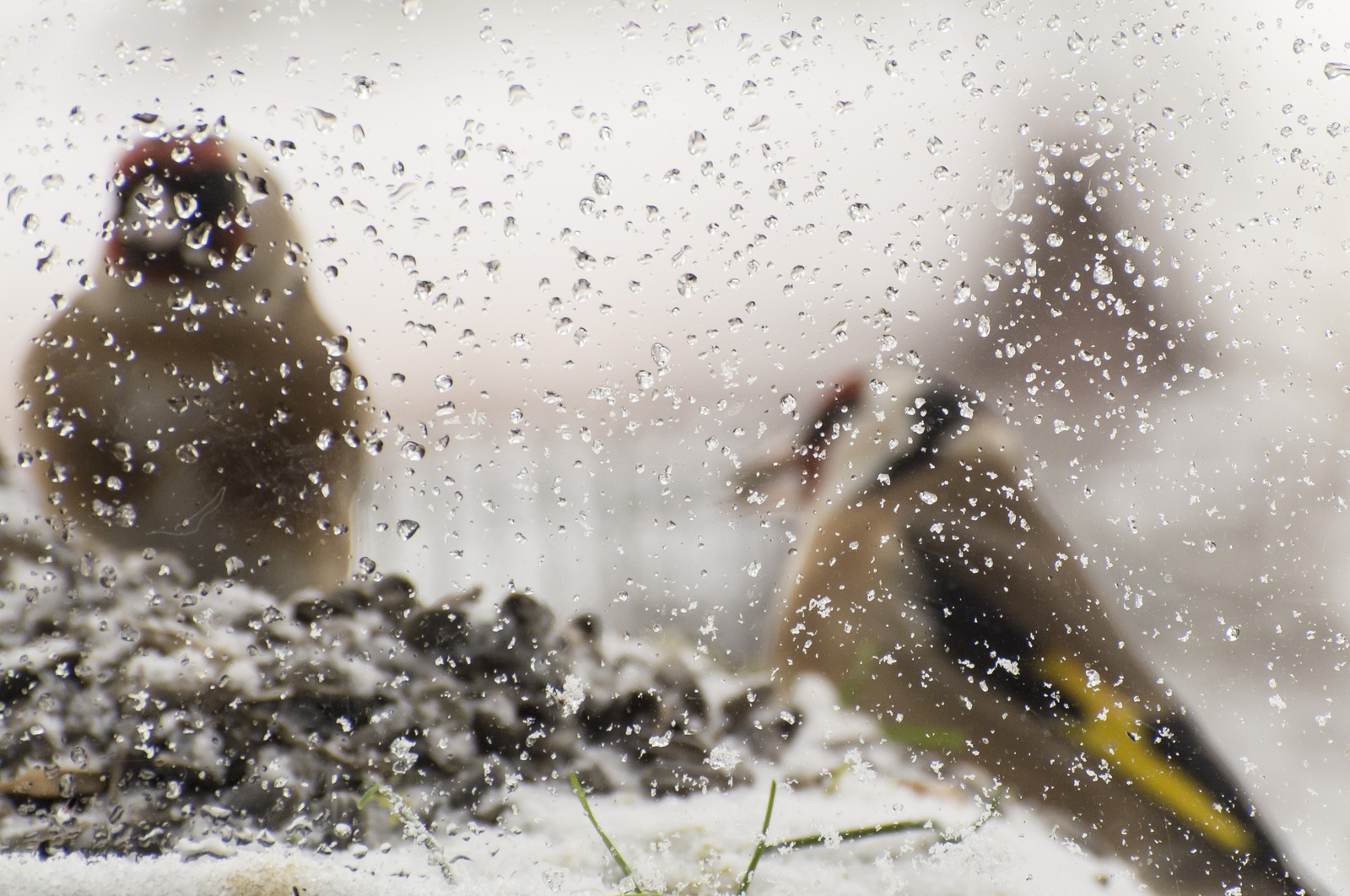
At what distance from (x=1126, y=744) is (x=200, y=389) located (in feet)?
1.43

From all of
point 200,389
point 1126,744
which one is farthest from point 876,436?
point 200,389

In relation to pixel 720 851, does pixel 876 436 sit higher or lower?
higher

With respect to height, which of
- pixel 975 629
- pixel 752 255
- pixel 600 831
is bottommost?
pixel 600 831

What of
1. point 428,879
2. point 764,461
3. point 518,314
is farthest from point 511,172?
point 428,879

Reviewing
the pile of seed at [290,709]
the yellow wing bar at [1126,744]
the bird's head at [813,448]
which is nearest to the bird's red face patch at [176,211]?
the pile of seed at [290,709]

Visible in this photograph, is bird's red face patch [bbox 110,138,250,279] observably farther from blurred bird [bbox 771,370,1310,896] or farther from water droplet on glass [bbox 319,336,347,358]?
blurred bird [bbox 771,370,1310,896]

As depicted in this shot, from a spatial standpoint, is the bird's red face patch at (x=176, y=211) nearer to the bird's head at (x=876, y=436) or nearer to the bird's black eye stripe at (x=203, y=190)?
the bird's black eye stripe at (x=203, y=190)

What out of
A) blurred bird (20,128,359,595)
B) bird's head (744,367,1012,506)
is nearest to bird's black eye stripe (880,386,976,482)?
bird's head (744,367,1012,506)

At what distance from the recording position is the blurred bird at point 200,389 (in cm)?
32

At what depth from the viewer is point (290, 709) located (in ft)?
1.10

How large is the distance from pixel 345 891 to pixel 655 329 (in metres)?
0.27

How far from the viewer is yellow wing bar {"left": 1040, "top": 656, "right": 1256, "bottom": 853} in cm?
36

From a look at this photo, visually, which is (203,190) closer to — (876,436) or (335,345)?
(335,345)

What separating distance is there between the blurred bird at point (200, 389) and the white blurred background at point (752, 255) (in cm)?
1
